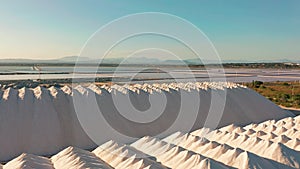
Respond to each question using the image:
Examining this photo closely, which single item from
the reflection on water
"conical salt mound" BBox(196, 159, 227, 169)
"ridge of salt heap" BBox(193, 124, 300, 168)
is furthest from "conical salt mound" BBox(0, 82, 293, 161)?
the reflection on water

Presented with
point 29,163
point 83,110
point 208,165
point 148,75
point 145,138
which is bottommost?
point 145,138

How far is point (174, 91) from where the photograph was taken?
30.3 m

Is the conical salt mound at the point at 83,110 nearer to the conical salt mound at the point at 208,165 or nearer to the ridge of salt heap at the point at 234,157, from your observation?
the ridge of salt heap at the point at 234,157

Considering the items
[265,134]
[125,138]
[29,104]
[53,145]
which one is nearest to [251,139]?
[265,134]

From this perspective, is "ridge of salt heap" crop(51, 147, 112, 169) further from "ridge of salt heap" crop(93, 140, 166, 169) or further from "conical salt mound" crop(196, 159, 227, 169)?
"conical salt mound" crop(196, 159, 227, 169)

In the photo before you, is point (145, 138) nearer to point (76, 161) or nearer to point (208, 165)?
point (76, 161)

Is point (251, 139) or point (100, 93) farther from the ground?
point (100, 93)

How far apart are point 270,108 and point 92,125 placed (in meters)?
18.7

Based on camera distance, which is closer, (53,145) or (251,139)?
(251,139)

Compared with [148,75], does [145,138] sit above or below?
below

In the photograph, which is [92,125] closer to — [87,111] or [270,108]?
[87,111]

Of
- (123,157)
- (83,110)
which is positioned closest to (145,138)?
(123,157)

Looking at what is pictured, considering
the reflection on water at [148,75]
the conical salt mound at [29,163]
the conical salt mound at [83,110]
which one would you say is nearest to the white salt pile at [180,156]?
the conical salt mound at [29,163]

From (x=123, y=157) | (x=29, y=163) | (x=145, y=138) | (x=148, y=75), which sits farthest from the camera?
(x=148, y=75)
